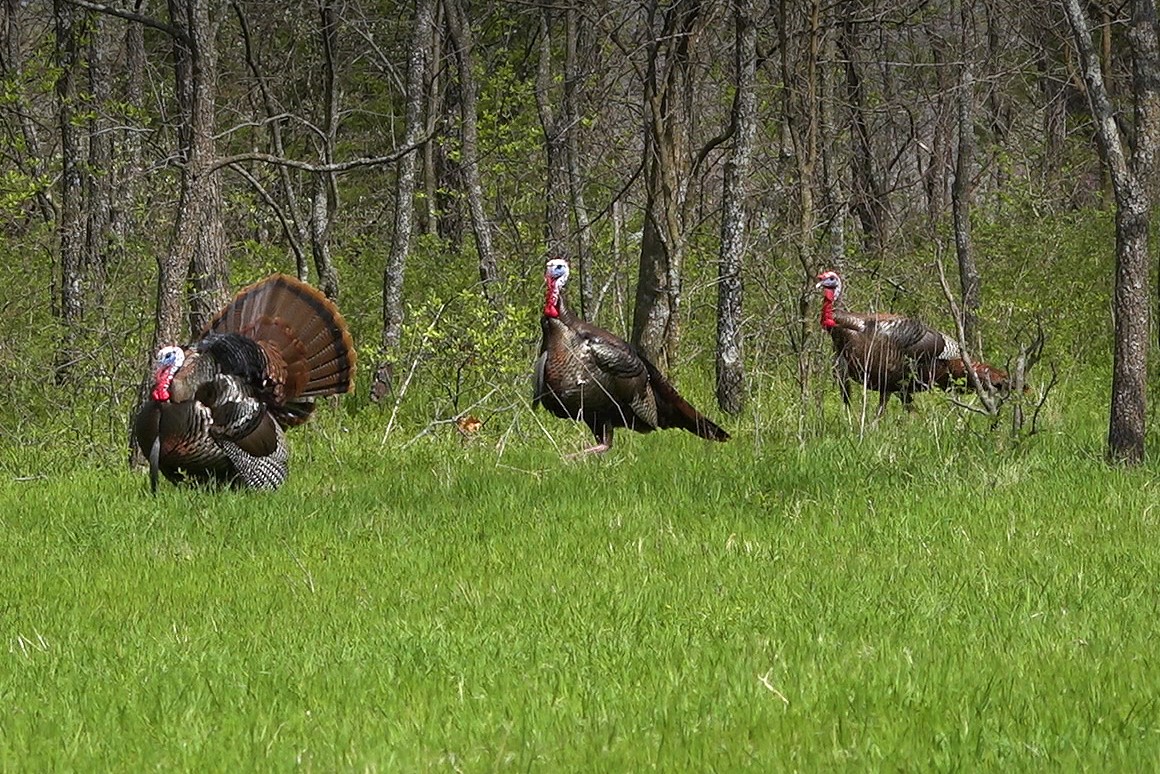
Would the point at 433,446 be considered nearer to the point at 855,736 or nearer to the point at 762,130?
the point at 855,736

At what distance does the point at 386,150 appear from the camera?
26922 mm

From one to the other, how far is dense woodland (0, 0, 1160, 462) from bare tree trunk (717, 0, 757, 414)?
31 mm

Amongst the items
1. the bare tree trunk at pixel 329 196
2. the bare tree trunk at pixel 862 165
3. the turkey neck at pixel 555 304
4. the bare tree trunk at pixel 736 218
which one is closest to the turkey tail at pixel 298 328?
the turkey neck at pixel 555 304

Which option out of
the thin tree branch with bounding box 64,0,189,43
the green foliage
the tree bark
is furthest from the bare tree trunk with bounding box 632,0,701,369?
the tree bark

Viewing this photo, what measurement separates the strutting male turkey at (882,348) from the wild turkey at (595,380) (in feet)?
5.83

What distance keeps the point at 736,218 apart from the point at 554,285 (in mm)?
2933

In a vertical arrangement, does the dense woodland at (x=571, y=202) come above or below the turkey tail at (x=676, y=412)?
above

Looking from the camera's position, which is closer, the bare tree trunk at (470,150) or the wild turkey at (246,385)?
the wild turkey at (246,385)

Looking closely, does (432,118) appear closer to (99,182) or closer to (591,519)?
(99,182)

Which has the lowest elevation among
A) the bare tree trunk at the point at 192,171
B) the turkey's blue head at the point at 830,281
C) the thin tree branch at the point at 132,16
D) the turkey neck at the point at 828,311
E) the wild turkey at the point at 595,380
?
the wild turkey at the point at 595,380

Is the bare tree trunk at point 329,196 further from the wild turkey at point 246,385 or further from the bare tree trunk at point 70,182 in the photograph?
the wild turkey at point 246,385

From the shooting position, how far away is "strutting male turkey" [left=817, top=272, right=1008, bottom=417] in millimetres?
11758

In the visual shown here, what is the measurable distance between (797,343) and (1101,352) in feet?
22.7

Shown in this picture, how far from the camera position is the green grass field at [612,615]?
4.02 m
